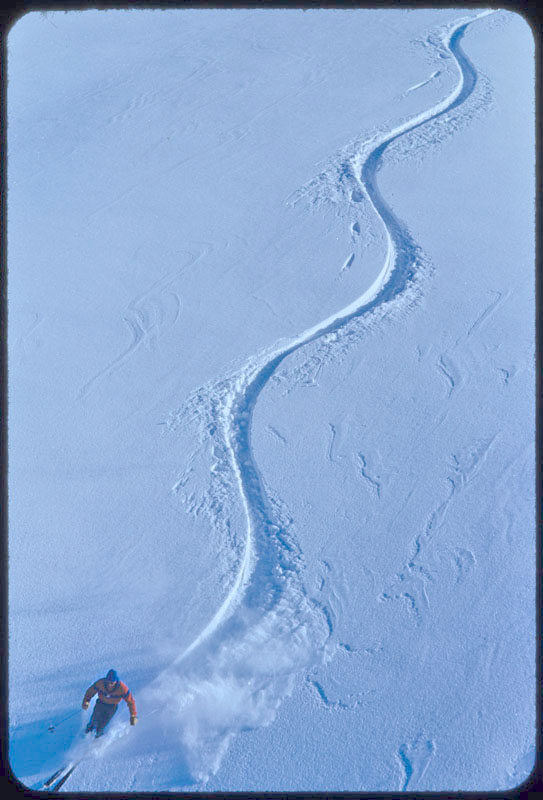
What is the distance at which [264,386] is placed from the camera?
4.98 meters

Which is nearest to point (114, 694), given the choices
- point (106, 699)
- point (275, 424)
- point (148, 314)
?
point (106, 699)

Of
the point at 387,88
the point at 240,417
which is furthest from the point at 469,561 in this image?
the point at 387,88

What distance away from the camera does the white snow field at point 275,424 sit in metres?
3.49

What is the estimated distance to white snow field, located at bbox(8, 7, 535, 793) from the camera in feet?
11.5

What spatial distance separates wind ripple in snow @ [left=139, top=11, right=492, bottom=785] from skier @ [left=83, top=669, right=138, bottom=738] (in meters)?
0.19

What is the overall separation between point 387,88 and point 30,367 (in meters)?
5.01

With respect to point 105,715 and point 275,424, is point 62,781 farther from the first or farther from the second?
point 275,424

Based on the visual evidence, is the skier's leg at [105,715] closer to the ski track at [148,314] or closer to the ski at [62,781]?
the ski at [62,781]

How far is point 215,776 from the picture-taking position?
3.33 metres

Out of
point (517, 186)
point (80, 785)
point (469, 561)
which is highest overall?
point (517, 186)

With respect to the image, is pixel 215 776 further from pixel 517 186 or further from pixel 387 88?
pixel 387 88

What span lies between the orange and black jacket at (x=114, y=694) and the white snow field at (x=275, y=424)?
6.7 inches

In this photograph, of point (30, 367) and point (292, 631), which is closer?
point (292, 631)

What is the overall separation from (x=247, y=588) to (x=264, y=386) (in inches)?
59.0
